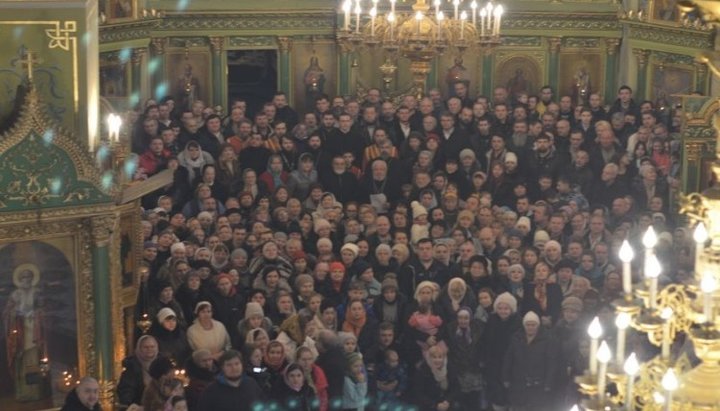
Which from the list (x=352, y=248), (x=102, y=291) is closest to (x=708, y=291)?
(x=102, y=291)

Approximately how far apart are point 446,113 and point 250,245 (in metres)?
5.62

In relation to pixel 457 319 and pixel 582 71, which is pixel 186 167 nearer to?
pixel 457 319

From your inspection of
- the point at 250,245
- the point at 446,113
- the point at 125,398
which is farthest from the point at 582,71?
the point at 125,398

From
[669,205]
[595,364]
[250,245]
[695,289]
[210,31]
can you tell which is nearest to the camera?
[695,289]

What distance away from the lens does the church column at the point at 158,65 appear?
23.5 m

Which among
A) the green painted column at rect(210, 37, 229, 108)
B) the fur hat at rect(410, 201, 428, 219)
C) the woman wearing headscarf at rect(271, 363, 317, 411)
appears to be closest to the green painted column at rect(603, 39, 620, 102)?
the green painted column at rect(210, 37, 229, 108)

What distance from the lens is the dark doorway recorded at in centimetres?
2438

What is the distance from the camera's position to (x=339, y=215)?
52.8 ft

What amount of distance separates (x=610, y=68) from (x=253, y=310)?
13.4 meters

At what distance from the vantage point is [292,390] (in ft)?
39.6

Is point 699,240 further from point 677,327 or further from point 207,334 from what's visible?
point 207,334

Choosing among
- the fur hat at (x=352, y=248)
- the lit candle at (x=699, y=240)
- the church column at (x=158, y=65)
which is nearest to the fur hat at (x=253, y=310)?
the fur hat at (x=352, y=248)

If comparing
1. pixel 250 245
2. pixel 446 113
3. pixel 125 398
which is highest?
pixel 446 113

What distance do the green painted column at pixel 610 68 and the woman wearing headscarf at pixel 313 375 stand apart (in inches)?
541
